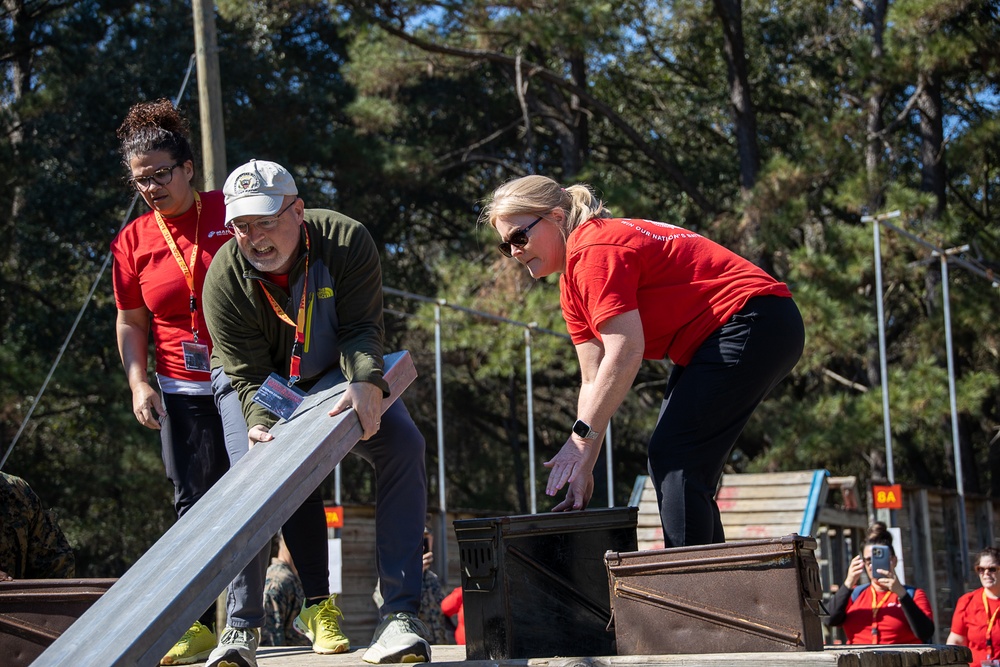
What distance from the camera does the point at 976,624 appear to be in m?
7.33

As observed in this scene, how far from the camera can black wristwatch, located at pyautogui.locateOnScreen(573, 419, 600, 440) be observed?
3.22 m

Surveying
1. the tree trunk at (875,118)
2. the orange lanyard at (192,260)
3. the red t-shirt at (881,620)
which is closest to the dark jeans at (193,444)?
the orange lanyard at (192,260)

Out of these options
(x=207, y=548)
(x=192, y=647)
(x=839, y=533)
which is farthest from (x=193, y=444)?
(x=839, y=533)

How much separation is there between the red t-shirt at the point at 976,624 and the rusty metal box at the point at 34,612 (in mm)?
6069

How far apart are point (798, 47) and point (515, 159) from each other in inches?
203

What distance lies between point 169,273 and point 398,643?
144 centimetres

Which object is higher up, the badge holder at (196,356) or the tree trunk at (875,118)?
the tree trunk at (875,118)

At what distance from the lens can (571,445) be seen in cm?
327

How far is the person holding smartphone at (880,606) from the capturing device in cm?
673

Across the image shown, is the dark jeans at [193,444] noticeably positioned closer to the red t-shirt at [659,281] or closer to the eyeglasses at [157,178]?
the eyeglasses at [157,178]

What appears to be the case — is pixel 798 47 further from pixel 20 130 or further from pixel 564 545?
pixel 564 545

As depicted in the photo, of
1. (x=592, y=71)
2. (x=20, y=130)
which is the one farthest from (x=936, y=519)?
(x=20, y=130)

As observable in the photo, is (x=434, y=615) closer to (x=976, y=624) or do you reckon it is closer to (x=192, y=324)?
(x=976, y=624)

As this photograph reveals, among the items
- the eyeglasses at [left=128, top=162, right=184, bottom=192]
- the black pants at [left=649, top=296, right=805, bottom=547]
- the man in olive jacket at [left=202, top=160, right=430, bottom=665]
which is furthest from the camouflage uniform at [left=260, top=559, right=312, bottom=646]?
the black pants at [left=649, top=296, right=805, bottom=547]
